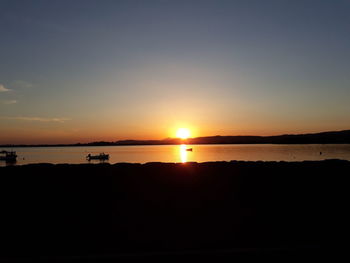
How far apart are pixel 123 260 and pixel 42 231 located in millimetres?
4059

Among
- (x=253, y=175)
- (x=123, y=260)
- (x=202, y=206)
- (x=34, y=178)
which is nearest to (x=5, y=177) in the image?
(x=34, y=178)

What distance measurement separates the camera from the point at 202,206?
877cm

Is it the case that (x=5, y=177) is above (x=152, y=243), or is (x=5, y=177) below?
above

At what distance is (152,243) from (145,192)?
428 centimetres

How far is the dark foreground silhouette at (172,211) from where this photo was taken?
5547 mm

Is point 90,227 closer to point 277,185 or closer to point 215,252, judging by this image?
point 215,252

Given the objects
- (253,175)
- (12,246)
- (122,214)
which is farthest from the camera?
(253,175)

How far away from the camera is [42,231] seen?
686cm

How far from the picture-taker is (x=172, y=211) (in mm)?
8328

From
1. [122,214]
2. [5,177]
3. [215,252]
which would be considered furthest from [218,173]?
[215,252]

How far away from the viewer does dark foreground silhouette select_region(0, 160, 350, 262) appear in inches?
218

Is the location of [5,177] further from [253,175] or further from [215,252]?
[215,252]

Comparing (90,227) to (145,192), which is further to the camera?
(145,192)

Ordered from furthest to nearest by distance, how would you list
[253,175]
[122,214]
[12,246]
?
[253,175] < [122,214] < [12,246]
